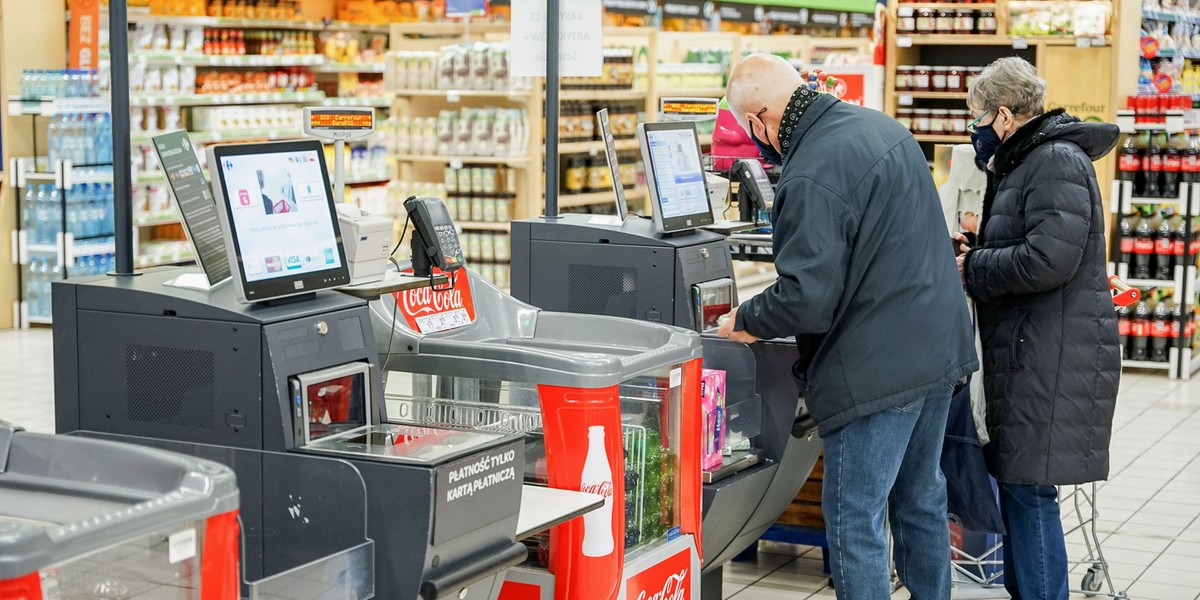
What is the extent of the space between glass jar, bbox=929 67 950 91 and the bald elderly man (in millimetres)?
6487

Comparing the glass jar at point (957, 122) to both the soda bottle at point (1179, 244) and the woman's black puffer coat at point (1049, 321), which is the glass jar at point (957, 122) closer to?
the soda bottle at point (1179, 244)

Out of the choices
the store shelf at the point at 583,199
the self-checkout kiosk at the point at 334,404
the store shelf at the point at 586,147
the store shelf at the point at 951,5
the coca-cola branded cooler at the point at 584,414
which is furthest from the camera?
the store shelf at the point at 951,5

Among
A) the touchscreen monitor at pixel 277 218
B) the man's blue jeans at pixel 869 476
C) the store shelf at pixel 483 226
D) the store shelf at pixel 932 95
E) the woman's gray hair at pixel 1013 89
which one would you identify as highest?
the store shelf at pixel 932 95

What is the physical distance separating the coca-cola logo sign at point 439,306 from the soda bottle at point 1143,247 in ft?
18.8

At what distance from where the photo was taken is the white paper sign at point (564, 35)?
4715mm

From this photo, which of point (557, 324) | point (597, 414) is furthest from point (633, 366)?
point (557, 324)

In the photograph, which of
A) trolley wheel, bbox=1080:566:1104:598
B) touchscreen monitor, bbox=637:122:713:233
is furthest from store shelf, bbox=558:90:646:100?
trolley wheel, bbox=1080:566:1104:598

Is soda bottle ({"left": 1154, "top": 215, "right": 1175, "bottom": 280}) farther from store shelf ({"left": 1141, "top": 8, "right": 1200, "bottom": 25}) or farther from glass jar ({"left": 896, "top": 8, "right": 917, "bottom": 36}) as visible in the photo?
glass jar ({"left": 896, "top": 8, "right": 917, "bottom": 36})

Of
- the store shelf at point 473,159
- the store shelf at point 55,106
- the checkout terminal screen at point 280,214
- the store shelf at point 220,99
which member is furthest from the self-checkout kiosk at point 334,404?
the store shelf at point 220,99

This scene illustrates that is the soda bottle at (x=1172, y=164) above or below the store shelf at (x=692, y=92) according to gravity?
below

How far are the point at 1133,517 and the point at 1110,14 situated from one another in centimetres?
442

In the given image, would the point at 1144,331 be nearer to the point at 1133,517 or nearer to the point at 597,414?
the point at 1133,517

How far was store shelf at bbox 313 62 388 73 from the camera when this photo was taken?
11.0 metres

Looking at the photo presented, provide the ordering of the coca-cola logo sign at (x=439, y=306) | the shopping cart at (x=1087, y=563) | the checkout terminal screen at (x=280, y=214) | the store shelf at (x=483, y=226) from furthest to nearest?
the store shelf at (x=483, y=226) → the shopping cart at (x=1087, y=563) → the coca-cola logo sign at (x=439, y=306) → the checkout terminal screen at (x=280, y=214)
